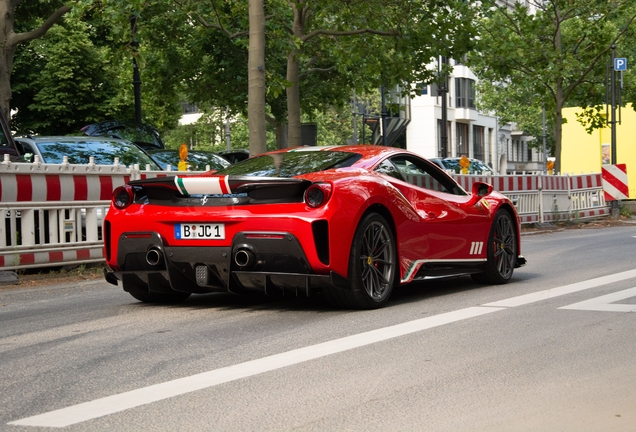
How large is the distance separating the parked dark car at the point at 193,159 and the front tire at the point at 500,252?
7.98 m

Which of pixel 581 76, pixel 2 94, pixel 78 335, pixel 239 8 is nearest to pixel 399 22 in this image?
pixel 239 8

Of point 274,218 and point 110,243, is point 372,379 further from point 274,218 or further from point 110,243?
point 110,243

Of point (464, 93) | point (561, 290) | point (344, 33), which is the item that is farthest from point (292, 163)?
point (464, 93)

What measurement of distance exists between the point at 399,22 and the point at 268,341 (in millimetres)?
19387

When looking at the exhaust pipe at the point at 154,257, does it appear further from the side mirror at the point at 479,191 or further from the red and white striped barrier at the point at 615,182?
the red and white striped barrier at the point at 615,182

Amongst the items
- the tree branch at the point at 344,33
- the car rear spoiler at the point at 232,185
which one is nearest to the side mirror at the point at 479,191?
the car rear spoiler at the point at 232,185

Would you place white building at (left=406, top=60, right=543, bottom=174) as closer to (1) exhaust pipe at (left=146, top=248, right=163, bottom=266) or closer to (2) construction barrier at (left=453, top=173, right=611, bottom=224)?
(2) construction barrier at (left=453, top=173, right=611, bottom=224)

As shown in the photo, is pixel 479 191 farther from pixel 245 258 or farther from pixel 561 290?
pixel 245 258

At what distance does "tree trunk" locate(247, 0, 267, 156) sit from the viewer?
1675 centimetres

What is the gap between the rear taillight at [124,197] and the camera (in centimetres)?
804

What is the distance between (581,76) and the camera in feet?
114

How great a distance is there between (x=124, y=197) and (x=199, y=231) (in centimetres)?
87

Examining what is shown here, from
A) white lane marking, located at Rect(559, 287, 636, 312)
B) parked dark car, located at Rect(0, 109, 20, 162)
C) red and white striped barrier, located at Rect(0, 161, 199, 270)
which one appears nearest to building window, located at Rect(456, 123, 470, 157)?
parked dark car, located at Rect(0, 109, 20, 162)

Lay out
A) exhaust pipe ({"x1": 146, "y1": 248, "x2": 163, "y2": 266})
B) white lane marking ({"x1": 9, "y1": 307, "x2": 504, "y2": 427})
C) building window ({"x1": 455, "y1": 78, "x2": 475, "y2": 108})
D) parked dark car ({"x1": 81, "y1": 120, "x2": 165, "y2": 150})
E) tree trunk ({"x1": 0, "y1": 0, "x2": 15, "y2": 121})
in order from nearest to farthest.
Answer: white lane marking ({"x1": 9, "y1": 307, "x2": 504, "y2": 427}) < exhaust pipe ({"x1": 146, "y1": 248, "x2": 163, "y2": 266}) < parked dark car ({"x1": 81, "y1": 120, "x2": 165, "y2": 150}) < tree trunk ({"x1": 0, "y1": 0, "x2": 15, "y2": 121}) < building window ({"x1": 455, "y1": 78, "x2": 475, "y2": 108})
